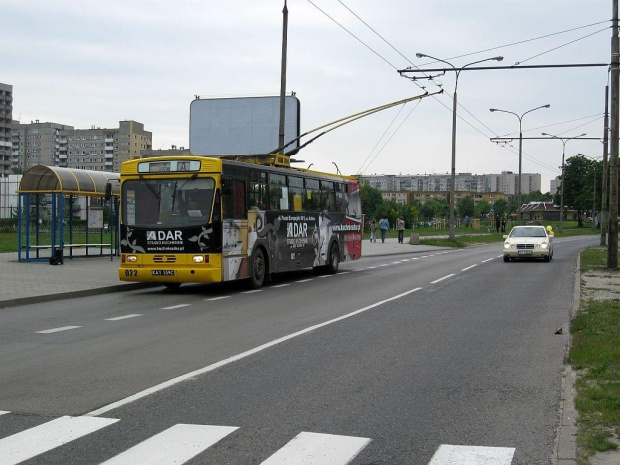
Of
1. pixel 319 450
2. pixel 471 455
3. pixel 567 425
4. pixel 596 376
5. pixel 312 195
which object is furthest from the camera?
pixel 312 195

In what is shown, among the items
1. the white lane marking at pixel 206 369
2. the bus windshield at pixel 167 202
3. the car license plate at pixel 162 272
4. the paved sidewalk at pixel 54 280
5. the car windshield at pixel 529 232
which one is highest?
the bus windshield at pixel 167 202

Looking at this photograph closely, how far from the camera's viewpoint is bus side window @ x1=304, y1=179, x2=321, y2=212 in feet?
72.3

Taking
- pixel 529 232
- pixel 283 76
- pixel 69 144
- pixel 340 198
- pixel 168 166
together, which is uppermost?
pixel 69 144

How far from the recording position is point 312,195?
73.7 ft

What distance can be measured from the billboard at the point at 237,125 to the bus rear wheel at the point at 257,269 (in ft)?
36.9

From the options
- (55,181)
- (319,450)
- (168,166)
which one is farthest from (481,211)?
(319,450)

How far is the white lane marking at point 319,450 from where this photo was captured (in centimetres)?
500

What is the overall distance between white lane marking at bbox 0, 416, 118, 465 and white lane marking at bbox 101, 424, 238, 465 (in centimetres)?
55

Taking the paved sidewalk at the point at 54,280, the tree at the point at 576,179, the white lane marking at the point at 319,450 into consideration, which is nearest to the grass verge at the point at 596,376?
the white lane marking at the point at 319,450

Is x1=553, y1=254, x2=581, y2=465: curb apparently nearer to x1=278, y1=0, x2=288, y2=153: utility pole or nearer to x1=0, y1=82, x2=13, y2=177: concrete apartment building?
x1=278, y1=0, x2=288, y2=153: utility pole

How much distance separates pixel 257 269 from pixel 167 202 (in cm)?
298

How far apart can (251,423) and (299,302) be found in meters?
9.38

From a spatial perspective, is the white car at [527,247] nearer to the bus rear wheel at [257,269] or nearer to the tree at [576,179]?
the bus rear wheel at [257,269]

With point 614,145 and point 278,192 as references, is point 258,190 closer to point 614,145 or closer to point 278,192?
point 278,192
